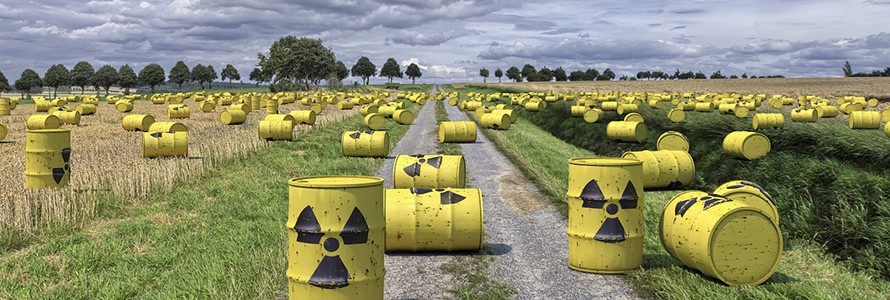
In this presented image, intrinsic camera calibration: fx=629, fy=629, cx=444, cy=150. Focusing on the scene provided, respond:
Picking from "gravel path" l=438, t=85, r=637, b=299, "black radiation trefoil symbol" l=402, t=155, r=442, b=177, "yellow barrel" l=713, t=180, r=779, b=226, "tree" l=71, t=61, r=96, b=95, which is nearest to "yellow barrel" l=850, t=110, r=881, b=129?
"gravel path" l=438, t=85, r=637, b=299

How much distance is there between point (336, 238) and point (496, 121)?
99.7 feet

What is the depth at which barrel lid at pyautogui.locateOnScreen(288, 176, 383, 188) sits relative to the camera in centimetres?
631

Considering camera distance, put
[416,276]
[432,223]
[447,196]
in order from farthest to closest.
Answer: [447,196]
[432,223]
[416,276]

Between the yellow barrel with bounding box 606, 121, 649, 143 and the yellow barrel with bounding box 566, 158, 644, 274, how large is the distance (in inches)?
786

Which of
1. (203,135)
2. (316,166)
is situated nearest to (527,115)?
(203,135)

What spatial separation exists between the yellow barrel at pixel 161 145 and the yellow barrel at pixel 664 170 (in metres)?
13.7

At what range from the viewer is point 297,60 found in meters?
121

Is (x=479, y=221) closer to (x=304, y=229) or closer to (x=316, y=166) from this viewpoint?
(x=304, y=229)

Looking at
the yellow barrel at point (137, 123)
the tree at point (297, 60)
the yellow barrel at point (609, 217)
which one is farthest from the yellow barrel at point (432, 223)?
the tree at point (297, 60)

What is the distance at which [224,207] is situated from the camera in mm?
13219

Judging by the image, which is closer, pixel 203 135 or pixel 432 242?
pixel 432 242

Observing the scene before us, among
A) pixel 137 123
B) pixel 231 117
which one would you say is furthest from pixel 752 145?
pixel 231 117

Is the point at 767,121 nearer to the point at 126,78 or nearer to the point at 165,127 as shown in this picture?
the point at 165,127

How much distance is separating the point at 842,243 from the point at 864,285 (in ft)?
9.58
